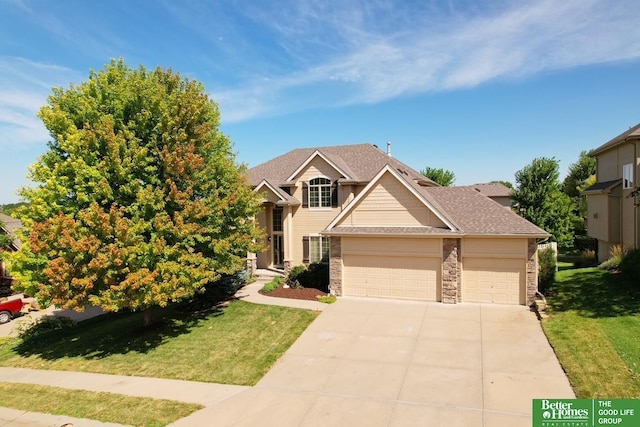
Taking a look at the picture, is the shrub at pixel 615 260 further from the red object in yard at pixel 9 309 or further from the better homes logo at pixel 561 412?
the red object in yard at pixel 9 309

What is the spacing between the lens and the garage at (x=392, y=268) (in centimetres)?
1750

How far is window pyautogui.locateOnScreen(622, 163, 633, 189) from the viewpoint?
2053 centimetres

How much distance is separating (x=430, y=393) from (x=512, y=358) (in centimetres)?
342

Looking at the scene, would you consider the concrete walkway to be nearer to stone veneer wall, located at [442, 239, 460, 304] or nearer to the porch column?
stone veneer wall, located at [442, 239, 460, 304]

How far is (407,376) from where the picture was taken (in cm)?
1078

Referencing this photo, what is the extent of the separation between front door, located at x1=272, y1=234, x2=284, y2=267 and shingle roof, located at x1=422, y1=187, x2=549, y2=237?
32.6 feet

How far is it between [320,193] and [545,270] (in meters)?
12.6

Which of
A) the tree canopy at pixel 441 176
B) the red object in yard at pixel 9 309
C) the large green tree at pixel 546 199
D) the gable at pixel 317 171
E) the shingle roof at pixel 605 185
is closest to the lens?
the red object in yard at pixel 9 309

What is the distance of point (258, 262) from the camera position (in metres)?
25.5

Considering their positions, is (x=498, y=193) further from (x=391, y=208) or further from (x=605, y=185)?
(x=391, y=208)

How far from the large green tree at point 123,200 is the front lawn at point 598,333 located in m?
11.9

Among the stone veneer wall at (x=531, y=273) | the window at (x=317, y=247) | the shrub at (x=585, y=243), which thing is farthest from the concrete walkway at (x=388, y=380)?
the shrub at (x=585, y=243)

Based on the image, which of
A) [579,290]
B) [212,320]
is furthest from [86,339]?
[579,290]

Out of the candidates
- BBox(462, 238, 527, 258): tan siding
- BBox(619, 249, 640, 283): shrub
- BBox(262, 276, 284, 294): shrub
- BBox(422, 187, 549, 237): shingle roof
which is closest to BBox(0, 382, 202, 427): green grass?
BBox(262, 276, 284, 294): shrub
